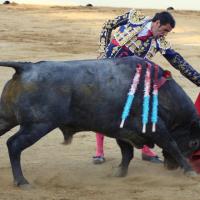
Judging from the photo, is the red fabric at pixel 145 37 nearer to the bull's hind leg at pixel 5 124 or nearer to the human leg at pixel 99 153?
the human leg at pixel 99 153

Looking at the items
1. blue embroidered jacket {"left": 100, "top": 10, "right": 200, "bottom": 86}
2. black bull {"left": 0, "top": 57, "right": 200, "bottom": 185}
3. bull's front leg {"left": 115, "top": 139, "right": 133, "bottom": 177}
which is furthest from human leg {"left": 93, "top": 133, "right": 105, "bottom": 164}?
blue embroidered jacket {"left": 100, "top": 10, "right": 200, "bottom": 86}

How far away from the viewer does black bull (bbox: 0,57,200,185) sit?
6.10 metres

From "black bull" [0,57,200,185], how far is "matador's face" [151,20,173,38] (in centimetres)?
43

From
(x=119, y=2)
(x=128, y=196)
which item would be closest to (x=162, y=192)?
(x=128, y=196)

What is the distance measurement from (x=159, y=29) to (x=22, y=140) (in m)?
1.65

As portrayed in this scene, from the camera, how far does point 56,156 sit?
7.52 m

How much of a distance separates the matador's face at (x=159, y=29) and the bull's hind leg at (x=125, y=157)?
104 cm

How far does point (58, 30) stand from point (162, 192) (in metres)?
12.7

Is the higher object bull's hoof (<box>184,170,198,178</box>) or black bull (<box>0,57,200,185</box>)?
black bull (<box>0,57,200,185</box>)

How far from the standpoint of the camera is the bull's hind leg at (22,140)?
6121mm

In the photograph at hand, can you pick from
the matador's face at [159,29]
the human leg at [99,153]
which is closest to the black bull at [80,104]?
the matador's face at [159,29]

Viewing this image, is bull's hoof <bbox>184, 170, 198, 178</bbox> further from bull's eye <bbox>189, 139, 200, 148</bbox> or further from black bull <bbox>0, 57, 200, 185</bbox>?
bull's eye <bbox>189, 139, 200, 148</bbox>

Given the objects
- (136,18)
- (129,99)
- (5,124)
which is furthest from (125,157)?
(136,18)

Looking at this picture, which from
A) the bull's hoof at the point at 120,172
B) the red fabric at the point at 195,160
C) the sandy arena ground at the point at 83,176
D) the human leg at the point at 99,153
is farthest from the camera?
the human leg at the point at 99,153
